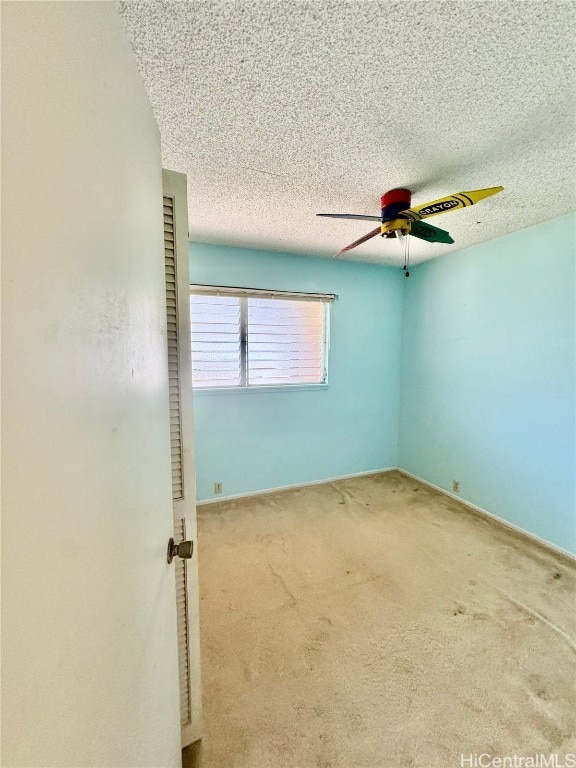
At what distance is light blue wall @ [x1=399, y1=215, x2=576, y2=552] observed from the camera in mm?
2117

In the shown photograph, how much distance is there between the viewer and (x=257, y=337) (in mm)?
2898

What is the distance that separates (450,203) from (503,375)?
5.62 ft

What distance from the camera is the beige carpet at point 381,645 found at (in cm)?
108

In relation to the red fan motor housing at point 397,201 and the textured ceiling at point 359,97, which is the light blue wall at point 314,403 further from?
the red fan motor housing at point 397,201

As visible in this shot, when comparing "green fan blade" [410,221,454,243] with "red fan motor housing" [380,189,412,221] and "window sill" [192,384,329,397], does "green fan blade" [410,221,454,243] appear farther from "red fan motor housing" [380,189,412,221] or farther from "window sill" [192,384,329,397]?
"window sill" [192,384,329,397]

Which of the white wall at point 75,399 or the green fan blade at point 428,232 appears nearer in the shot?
the white wall at point 75,399

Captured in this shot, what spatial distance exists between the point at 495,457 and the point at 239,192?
9.41 ft

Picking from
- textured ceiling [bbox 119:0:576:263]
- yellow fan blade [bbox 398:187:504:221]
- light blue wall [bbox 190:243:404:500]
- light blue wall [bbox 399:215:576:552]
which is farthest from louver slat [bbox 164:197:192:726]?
light blue wall [bbox 399:215:576:552]

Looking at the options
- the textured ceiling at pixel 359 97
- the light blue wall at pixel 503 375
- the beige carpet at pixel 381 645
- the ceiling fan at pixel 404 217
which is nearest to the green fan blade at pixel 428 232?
the ceiling fan at pixel 404 217

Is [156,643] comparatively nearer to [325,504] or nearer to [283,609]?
[283,609]

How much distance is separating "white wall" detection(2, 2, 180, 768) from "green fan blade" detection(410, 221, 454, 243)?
144 centimetres

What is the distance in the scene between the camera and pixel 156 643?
67 centimetres

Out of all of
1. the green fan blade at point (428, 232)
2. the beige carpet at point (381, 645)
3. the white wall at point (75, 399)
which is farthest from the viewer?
the green fan blade at point (428, 232)

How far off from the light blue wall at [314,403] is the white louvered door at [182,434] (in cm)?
176
